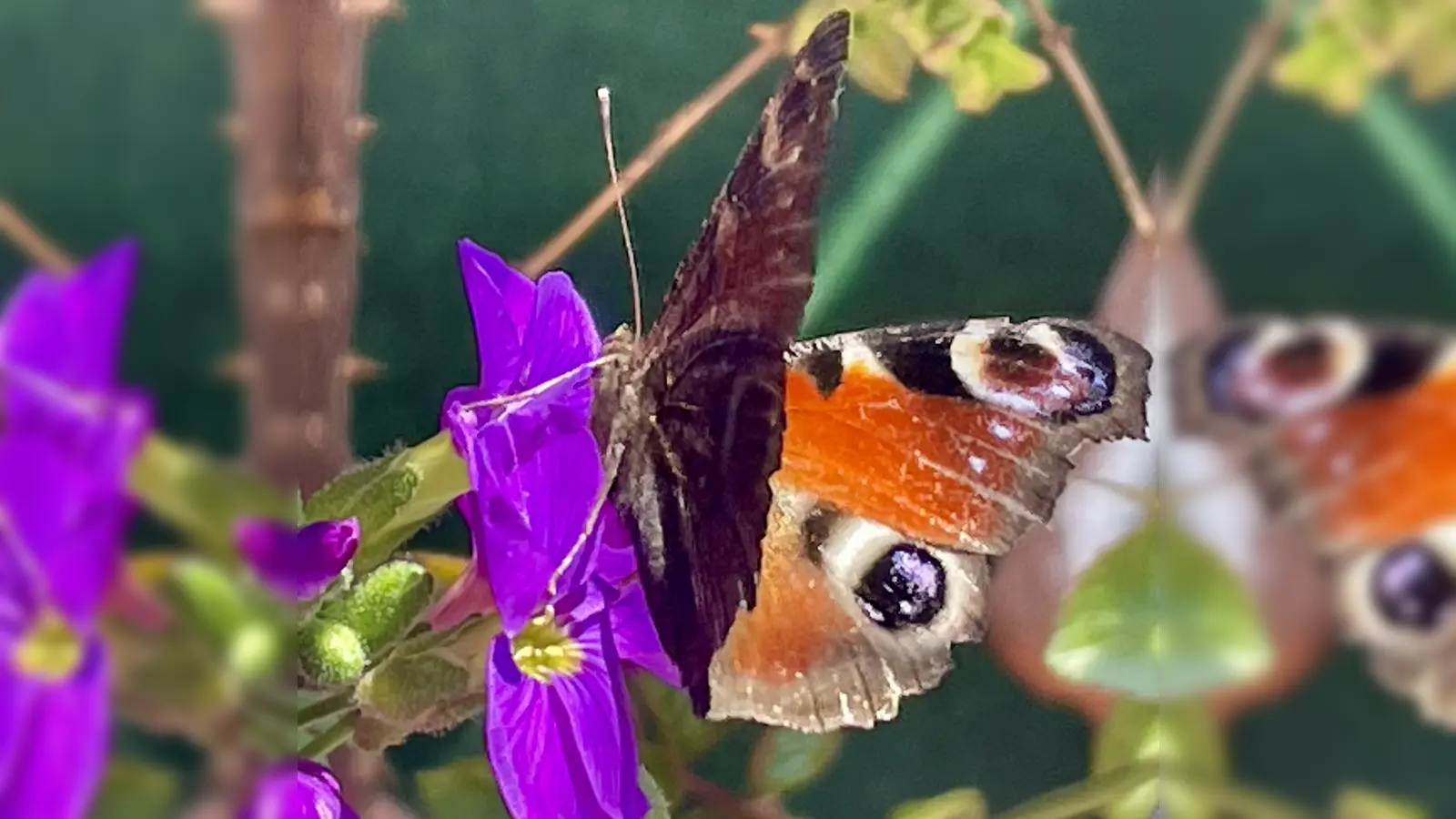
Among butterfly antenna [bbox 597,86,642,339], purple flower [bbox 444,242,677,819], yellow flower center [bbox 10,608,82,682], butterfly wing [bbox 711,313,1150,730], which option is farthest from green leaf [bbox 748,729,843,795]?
yellow flower center [bbox 10,608,82,682]

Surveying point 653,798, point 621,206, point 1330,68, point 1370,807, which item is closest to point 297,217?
point 621,206

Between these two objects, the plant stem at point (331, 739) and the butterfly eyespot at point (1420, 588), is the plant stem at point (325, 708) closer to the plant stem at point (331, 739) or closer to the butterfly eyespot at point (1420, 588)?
the plant stem at point (331, 739)

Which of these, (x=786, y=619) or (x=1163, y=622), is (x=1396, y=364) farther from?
(x=786, y=619)

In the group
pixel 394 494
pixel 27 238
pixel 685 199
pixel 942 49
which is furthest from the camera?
pixel 942 49

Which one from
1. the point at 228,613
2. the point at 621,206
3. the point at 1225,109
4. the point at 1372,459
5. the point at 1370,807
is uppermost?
the point at 1225,109

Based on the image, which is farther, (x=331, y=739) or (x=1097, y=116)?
(x=1097, y=116)

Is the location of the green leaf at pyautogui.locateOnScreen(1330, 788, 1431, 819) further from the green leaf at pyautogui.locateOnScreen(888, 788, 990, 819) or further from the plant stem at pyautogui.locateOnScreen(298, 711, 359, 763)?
the plant stem at pyautogui.locateOnScreen(298, 711, 359, 763)

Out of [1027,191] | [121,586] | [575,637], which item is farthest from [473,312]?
[1027,191]
